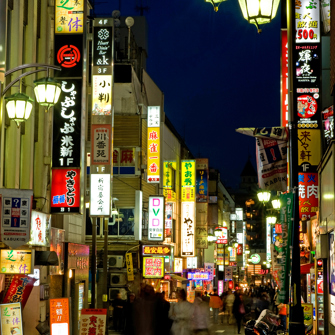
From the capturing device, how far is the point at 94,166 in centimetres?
2523

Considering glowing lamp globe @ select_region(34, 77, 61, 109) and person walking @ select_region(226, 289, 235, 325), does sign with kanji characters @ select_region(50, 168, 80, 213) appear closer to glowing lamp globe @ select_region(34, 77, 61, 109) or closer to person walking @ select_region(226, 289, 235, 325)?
glowing lamp globe @ select_region(34, 77, 61, 109)

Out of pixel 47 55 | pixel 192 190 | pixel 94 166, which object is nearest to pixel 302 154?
pixel 94 166

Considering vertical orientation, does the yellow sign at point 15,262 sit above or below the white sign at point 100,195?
below

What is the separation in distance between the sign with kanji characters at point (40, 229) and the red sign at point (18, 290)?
8.52 feet

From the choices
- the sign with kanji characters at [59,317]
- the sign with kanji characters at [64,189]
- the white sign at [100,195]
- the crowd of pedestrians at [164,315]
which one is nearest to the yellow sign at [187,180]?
the white sign at [100,195]

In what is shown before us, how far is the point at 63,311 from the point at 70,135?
5937mm

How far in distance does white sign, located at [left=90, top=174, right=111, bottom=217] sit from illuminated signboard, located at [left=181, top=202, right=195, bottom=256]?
21.0 metres

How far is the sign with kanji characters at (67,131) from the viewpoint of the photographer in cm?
2048

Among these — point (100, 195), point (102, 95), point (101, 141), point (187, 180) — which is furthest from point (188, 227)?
point (101, 141)

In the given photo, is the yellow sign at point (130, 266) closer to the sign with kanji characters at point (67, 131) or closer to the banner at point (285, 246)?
the sign with kanji characters at point (67, 131)

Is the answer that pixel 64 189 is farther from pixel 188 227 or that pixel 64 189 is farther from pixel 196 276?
pixel 196 276

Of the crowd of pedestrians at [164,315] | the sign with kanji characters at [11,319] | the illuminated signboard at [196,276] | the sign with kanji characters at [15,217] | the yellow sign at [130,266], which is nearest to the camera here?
the crowd of pedestrians at [164,315]

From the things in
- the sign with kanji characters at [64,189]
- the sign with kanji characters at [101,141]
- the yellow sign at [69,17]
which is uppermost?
the yellow sign at [69,17]

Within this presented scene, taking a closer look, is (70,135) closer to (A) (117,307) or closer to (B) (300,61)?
(B) (300,61)
